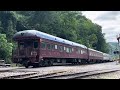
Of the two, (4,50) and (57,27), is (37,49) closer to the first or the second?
(57,27)

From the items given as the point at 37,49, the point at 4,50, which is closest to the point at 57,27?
the point at 37,49

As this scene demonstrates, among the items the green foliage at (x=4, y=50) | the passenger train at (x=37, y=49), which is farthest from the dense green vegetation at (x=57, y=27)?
the passenger train at (x=37, y=49)

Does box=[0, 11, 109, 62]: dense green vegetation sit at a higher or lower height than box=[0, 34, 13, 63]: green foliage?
higher

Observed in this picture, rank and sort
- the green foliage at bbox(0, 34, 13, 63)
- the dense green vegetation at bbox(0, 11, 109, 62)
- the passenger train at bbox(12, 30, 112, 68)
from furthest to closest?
1. the green foliage at bbox(0, 34, 13, 63)
2. the dense green vegetation at bbox(0, 11, 109, 62)
3. the passenger train at bbox(12, 30, 112, 68)

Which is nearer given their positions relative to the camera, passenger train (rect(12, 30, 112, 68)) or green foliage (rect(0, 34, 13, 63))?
passenger train (rect(12, 30, 112, 68))

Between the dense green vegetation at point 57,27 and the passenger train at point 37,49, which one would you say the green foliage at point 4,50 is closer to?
the dense green vegetation at point 57,27

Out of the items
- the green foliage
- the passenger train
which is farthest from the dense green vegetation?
the passenger train

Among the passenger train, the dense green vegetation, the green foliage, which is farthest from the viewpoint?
the green foliage

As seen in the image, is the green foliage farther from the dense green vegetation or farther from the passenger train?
the passenger train
